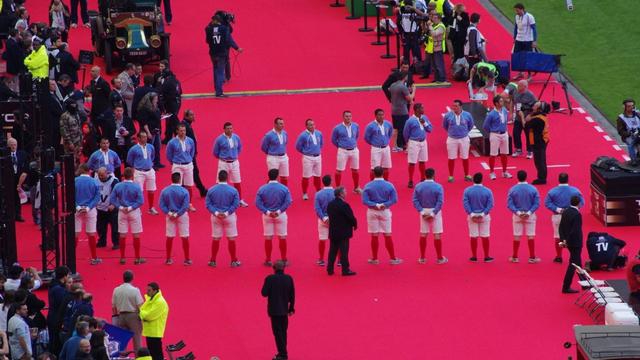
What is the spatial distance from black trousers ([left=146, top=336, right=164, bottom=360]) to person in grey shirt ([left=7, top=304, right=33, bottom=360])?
1930 millimetres

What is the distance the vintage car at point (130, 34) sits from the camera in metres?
38.7

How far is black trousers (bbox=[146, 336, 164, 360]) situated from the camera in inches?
914

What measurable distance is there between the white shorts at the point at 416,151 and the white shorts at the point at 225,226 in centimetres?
524

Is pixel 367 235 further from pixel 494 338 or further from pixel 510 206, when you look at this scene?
pixel 494 338

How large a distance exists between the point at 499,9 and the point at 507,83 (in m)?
7.68

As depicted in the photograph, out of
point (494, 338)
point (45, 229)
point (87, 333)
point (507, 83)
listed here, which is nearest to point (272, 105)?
point (507, 83)

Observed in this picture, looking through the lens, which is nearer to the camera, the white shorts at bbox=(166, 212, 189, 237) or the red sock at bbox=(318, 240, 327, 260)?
the red sock at bbox=(318, 240, 327, 260)

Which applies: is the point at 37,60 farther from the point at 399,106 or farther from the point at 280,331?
the point at 280,331

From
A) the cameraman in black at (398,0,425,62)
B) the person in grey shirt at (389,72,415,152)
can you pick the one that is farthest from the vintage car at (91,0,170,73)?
the person in grey shirt at (389,72,415,152)

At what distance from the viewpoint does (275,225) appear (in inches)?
1088

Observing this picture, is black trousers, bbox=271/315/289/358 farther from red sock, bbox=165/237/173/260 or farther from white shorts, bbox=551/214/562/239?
white shorts, bbox=551/214/562/239

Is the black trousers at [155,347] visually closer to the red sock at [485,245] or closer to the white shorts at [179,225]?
the white shorts at [179,225]

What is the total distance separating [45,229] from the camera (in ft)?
85.9

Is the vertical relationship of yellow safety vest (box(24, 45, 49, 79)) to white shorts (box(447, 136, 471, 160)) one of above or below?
above
